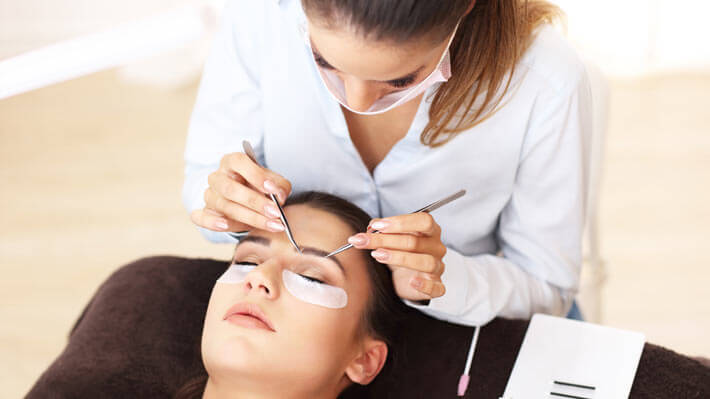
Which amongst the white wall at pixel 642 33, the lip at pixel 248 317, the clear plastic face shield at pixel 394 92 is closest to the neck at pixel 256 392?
the lip at pixel 248 317

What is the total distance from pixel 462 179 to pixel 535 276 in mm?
293

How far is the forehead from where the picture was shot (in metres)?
1.00

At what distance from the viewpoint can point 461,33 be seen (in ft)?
4.05

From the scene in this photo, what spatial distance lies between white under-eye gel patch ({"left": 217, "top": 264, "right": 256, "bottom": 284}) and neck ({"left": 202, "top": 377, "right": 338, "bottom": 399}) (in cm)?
20

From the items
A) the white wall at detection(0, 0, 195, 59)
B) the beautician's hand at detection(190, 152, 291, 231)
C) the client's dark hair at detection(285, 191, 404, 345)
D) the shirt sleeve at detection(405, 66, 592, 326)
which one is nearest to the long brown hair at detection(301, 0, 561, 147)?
the shirt sleeve at detection(405, 66, 592, 326)

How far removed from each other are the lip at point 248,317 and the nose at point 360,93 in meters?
0.43

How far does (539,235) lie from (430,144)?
32cm

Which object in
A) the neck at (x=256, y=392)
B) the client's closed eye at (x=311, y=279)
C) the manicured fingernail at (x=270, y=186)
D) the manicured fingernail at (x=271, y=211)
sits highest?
the manicured fingernail at (x=270, y=186)

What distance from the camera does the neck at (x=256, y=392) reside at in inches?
51.9

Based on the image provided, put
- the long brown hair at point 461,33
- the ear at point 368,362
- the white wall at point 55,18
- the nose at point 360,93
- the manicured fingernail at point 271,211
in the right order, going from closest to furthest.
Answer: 1. the long brown hair at point 461,33
2. the nose at point 360,93
3. the manicured fingernail at point 271,211
4. the ear at point 368,362
5. the white wall at point 55,18

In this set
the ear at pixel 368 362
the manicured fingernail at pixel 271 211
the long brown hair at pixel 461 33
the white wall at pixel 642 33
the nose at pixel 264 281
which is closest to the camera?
the long brown hair at pixel 461 33

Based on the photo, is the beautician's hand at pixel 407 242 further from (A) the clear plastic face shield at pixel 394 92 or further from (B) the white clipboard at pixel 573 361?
(B) the white clipboard at pixel 573 361

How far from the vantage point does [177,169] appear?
312 centimetres

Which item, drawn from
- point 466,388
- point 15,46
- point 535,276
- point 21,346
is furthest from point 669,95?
point 15,46
